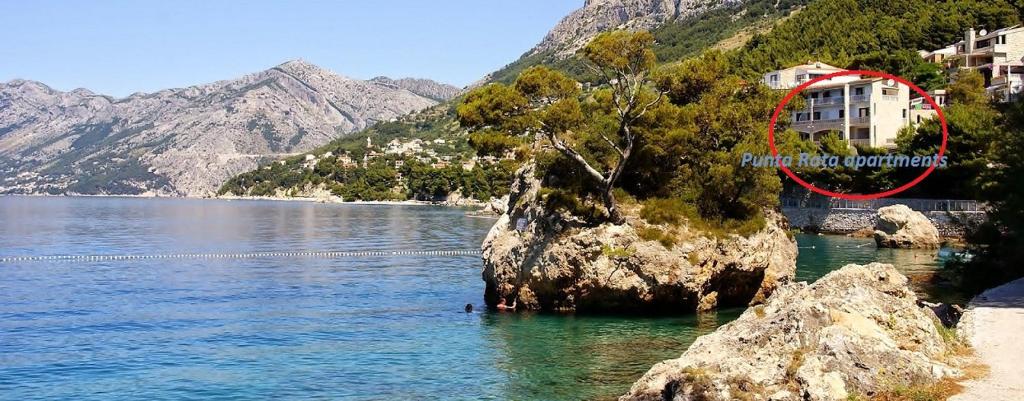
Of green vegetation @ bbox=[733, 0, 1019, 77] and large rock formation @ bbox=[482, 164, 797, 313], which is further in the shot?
green vegetation @ bbox=[733, 0, 1019, 77]

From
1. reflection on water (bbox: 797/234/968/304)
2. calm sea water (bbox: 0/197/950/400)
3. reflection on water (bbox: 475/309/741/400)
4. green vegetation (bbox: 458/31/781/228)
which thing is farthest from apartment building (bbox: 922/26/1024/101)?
reflection on water (bbox: 475/309/741/400)

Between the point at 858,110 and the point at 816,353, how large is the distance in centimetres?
7187

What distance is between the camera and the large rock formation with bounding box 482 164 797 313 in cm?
3178

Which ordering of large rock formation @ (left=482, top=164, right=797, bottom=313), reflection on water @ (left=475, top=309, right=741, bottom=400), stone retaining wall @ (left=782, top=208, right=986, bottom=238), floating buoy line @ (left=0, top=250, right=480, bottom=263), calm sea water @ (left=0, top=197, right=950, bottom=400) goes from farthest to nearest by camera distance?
stone retaining wall @ (left=782, top=208, right=986, bottom=238) → floating buoy line @ (left=0, top=250, right=480, bottom=263) → large rock formation @ (left=482, top=164, right=797, bottom=313) → calm sea water @ (left=0, top=197, right=950, bottom=400) → reflection on water @ (left=475, top=309, right=741, bottom=400)

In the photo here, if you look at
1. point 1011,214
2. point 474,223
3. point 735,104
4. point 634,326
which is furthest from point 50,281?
point 474,223

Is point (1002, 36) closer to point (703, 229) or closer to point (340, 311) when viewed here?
point (703, 229)

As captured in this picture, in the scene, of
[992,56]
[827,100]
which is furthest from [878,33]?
[827,100]

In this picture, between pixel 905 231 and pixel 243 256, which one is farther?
pixel 243 256

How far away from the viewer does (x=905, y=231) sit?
60.6 meters

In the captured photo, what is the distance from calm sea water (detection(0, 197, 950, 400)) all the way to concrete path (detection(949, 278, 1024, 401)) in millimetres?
8247

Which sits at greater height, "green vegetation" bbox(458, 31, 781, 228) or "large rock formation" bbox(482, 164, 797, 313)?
"green vegetation" bbox(458, 31, 781, 228)

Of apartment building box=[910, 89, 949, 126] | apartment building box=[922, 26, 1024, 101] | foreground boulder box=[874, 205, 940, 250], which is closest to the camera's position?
foreground boulder box=[874, 205, 940, 250]

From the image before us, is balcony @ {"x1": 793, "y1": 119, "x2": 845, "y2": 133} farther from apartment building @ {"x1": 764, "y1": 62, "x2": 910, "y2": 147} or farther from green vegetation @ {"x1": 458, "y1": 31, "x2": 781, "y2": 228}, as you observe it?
green vegetation @ {"x1": 458, "y1": 31, "x2": 781, "y2": 228}

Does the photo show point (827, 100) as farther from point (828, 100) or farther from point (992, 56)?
point (992, 56)
